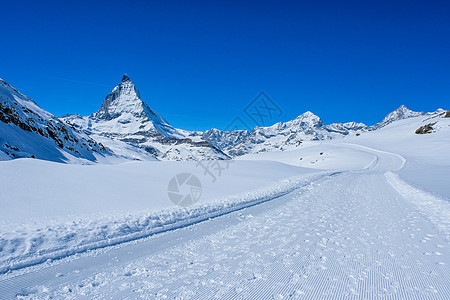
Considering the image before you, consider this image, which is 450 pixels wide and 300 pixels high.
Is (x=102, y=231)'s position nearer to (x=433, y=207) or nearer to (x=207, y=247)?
(x=207, y=247)

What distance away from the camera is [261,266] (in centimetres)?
475

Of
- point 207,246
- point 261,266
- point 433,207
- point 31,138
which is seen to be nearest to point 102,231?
point 207,246

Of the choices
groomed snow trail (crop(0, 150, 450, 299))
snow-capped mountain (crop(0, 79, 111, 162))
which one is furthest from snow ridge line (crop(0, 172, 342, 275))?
snow-capped mountain (crop(0, 79, 111, 162))

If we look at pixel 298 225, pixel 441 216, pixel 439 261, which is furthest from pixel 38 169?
pixel 441 216

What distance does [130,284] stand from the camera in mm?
3988

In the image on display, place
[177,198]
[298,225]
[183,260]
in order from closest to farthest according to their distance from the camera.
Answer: [183,260], [298,225], [177,198]

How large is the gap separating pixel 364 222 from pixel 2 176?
13.8m

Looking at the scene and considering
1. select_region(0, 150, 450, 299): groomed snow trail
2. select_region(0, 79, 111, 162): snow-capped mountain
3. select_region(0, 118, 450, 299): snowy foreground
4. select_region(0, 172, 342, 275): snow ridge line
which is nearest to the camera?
select_region(0, 150, 450, 299): groomed snow trail

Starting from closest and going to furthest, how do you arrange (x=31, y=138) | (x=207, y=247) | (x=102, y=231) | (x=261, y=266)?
1. (x=261, y=266)
2. (x=207, y=247)
3. (x=102, y=231)
4. (x=31, y=138)

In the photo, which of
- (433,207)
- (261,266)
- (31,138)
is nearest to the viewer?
(261,266)

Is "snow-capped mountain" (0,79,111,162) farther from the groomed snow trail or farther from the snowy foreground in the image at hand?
the groomed snow trail

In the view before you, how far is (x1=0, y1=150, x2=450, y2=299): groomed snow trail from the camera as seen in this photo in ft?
12.8

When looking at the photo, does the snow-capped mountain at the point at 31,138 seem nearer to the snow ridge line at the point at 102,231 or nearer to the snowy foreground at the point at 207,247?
the snowy foreground at the point at 207,247

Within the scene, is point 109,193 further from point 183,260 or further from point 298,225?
point 298,225
